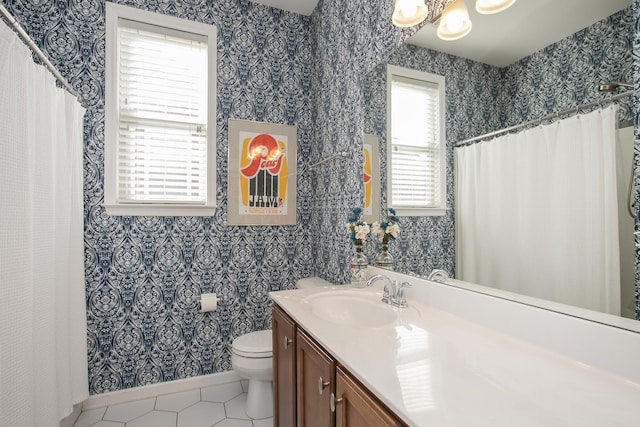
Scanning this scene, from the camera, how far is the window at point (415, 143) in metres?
1.38

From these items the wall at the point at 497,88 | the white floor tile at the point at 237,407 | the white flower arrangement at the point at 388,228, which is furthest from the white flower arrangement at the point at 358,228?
the white floor tile at the point at 237,407

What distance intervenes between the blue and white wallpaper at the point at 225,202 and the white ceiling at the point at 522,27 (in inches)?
15.4

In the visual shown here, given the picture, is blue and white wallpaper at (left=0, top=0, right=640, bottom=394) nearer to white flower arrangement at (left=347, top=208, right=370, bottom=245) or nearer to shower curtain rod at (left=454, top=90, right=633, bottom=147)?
white flower arrangement at (left=347, top=208, right=370, bottom=245)

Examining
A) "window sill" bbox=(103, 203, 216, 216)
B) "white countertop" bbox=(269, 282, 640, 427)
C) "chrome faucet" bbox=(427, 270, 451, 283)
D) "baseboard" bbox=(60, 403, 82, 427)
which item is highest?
"window sill" bbox=(103, 203, 216, 216)

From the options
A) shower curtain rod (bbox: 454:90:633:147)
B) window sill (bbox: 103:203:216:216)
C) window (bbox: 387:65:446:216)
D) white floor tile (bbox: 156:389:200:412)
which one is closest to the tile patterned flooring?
white floor tile (bbox: 156:389:200:412)

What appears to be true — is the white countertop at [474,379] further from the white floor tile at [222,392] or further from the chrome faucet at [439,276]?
the white floor tile at [222,392]

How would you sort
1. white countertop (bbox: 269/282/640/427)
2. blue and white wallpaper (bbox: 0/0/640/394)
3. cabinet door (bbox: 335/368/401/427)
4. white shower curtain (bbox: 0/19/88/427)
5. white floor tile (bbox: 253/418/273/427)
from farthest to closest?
blue and white wallpaper (bbox: 0/0/640/394) → white floor tile (bbox: 253/418/273/427) → white shower curtain (bbox: 0/19/88/427) → cabinet door (bbox: 335/368/401/427) → white countertop (bbox: 269/282/640/427)

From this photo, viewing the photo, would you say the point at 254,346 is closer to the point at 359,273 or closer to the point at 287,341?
the point at 287,341

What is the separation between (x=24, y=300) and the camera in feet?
4.24

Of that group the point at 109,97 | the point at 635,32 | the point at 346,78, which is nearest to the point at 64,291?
the point at 109,97

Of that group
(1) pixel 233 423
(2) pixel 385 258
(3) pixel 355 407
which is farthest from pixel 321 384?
(1) pixel 233 423

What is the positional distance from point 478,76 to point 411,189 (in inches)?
22.2

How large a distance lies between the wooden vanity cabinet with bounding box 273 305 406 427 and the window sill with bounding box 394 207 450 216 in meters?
0.76

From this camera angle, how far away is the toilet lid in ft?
6.28
